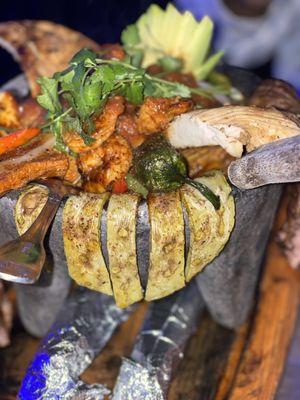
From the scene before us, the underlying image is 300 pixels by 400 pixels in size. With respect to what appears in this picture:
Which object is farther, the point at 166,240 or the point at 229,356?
the point at 229,356

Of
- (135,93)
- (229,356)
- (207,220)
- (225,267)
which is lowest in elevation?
(229,356)

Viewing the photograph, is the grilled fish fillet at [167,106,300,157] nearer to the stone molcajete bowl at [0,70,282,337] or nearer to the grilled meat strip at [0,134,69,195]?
the stone molcajete bowl at [0,70,282,337]

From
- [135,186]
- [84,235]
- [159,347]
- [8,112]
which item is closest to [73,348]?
[159,347]

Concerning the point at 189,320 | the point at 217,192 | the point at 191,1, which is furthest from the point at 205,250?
the point at 191,1

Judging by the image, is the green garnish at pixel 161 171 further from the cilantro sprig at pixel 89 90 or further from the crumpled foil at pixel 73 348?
the crumpled foil at pixel 73 348

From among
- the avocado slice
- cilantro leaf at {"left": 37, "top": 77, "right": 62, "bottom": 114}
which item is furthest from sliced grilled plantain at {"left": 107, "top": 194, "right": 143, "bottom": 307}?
the avocado slice

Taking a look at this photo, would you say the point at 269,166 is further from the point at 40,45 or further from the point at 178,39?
the point at 40,45

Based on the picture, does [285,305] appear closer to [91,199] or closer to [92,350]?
[92,350]
